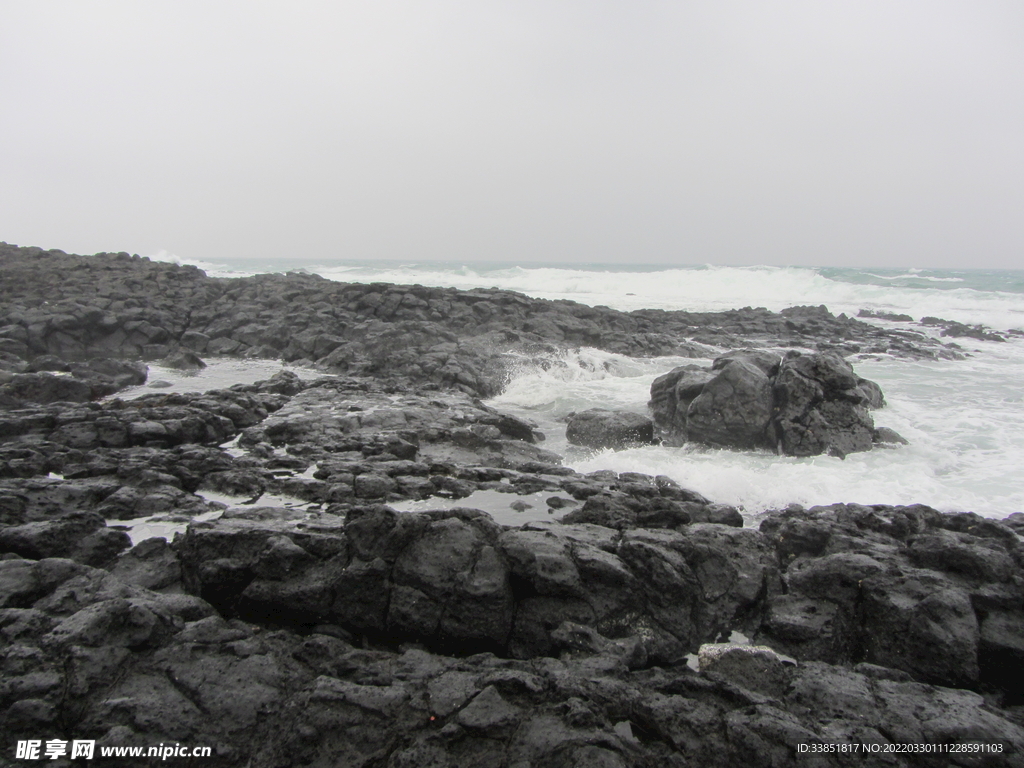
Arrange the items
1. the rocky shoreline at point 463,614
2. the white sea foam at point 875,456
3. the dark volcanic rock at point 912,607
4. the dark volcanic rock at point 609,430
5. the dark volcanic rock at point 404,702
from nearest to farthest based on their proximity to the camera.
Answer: the dark volcanic rock at point 404,702 < the rocky shoreline at point 463,614 < the dark volcanic rock at point 912,607 < the white sea foam at point 875,456 < the dark volcanic rock at point 609,430

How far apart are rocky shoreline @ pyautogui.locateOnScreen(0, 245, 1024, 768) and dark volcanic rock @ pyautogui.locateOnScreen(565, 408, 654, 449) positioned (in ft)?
7.42

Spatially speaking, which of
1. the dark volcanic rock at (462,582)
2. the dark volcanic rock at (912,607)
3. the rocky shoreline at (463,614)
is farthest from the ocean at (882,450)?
the dark volcanic rock at (462,582)

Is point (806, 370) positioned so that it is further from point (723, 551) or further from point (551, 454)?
point (723, 551)

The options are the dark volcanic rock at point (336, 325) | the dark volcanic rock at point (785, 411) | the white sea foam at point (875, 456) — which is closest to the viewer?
the white sea foam at point (875, 456)

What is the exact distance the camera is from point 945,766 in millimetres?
3180

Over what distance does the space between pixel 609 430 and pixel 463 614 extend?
7006mm

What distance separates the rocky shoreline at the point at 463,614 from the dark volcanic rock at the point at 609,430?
226cm

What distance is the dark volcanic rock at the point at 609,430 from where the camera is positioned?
10.8 m

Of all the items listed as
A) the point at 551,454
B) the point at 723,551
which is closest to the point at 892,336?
the point at 551,454

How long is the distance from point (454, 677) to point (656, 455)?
7376 mm

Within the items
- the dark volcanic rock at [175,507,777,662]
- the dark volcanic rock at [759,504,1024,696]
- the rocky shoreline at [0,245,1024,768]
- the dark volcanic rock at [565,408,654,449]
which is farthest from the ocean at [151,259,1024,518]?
the dark volcanic rock at [175,507,777,662]

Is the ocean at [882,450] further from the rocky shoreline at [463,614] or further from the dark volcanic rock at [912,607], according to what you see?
the dark volcanic rock at [912,607]

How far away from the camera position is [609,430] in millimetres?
10914

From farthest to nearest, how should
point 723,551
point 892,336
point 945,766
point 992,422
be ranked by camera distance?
point 892,336
point 992,422
point 723,551
point 945,766
